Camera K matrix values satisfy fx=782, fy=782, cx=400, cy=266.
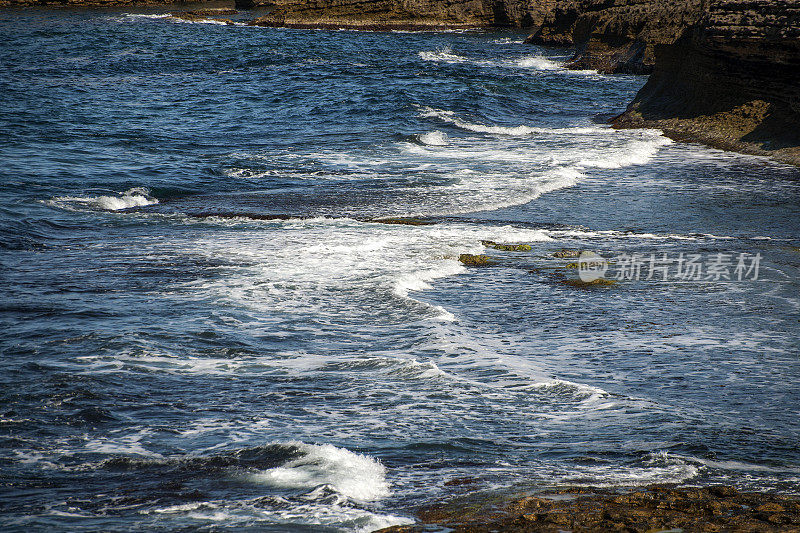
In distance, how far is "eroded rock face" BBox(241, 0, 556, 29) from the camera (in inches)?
2023

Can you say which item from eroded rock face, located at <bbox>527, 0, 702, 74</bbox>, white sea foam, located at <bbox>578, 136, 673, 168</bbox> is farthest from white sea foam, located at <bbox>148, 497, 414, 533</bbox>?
eroded rock face, located at <bbox>527, 0, 702, 74</bbox>

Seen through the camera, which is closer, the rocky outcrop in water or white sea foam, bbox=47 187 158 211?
the rocky outcrop in water

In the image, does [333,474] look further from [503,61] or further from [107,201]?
[503,61]

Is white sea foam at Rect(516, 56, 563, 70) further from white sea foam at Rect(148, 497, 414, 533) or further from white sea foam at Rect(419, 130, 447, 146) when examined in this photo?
white sea foam at Rect(148, 497, 414, 533)

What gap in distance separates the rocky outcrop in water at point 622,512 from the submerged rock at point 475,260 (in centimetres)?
458

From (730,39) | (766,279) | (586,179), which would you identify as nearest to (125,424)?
(766,279)

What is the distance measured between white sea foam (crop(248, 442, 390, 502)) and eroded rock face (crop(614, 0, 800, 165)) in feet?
36.3

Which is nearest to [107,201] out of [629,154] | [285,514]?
[285,514]

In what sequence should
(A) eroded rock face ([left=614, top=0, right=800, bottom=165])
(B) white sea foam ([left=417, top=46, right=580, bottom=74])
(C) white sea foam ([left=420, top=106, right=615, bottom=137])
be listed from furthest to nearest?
(B) white sea foam ([left=417, top=46, right=580, bottom=74]), (C) white sea foam ([left=420, top=106, right=615, bottom=137]), (A) eroded rock face ([left=614, top=0, right=800, bottom=165])

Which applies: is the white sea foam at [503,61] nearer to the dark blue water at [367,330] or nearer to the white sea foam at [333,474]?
the dark blue water at [367,330]

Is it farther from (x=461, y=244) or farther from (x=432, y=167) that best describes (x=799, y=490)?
(x=432, y=167)

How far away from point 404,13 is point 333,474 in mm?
51169

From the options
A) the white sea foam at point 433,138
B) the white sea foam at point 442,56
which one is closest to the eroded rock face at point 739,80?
the white sea foam at point 433,138

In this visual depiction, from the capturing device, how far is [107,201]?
11.4 meters
